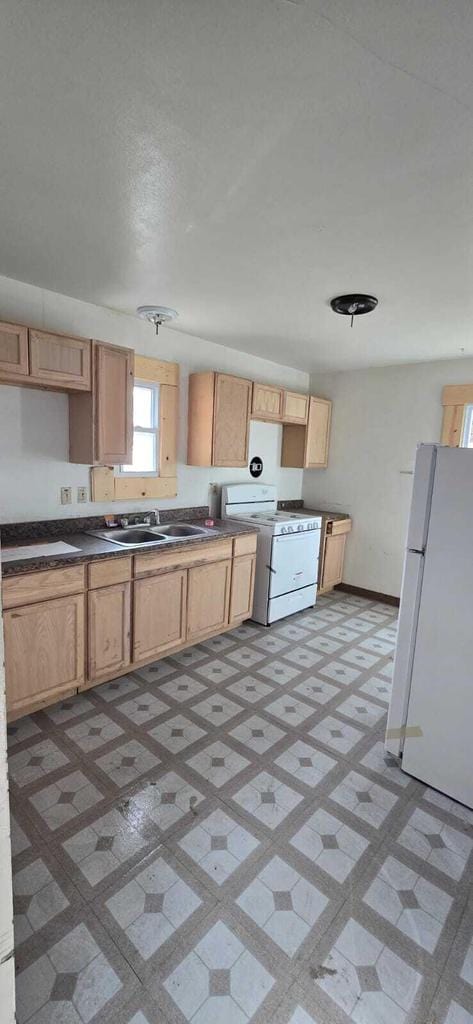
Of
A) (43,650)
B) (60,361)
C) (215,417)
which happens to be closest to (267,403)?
(215,417)

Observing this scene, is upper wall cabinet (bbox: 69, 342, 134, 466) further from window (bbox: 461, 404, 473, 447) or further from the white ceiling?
window (bbox: 461, 404, 473, 447)

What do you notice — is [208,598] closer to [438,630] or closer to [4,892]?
[438,630]

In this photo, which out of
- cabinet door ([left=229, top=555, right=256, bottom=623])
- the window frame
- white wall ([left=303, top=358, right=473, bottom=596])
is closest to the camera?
the window frame

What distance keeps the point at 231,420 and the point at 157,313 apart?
1058 mm

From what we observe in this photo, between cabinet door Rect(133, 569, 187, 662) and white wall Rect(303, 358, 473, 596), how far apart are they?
94.9 inches

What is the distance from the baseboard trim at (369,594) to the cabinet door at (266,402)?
205cm

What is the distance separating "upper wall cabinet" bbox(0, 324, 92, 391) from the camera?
225 centimetres

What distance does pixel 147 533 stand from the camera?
3.11 meters

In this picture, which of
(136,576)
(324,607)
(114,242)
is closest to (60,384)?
(114,242)

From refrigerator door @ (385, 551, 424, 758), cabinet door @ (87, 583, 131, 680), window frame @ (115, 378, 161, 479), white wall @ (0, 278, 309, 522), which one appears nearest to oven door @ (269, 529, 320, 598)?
white wall @ (0, 278, 309, 522)

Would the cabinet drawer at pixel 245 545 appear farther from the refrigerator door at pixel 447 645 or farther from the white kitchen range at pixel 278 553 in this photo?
the refrigerator door at pixel 447 645

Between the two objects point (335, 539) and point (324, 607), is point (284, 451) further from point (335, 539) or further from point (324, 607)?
point (324, 607)

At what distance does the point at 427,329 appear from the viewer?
3010mm

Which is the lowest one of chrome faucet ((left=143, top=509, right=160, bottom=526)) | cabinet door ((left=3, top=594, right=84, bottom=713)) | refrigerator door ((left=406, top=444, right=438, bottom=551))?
cabinet door ((left=3, top=594, right=84, bottom=713))
